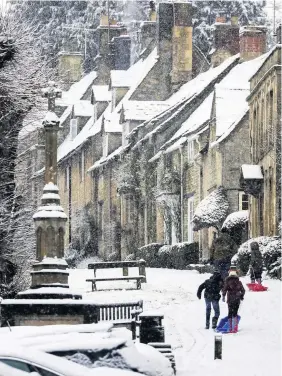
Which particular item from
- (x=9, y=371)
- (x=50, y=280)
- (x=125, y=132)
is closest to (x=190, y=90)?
(x=125, y=132)

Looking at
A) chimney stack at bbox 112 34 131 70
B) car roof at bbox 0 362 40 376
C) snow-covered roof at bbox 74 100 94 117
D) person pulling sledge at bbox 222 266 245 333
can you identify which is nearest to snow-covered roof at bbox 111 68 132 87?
chimney stack at bbox 112 34 131 70

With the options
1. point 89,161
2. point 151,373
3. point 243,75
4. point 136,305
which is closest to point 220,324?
point 136,305

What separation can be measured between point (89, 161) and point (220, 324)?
145ft

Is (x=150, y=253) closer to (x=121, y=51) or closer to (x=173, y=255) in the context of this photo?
(x=173, y=255)

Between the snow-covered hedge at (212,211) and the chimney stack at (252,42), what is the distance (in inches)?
296

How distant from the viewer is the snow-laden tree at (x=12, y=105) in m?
23.0

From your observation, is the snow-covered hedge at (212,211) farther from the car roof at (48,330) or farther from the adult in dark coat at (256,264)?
the car roof at (48,330)

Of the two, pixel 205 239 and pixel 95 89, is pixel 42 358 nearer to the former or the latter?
pixel 205 239

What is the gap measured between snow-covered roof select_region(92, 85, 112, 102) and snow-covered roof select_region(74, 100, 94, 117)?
2.82 m

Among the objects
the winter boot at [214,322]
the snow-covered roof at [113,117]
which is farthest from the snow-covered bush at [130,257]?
the winter boot at [214,322]

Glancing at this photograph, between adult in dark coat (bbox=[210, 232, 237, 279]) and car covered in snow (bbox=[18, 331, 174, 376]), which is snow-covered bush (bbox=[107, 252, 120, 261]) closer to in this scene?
adult in dark coat (bbox=[210, 232, 237, 279])

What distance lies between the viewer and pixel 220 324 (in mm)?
21078

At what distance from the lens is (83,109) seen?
70.2m

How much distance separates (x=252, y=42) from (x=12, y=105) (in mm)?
26254
